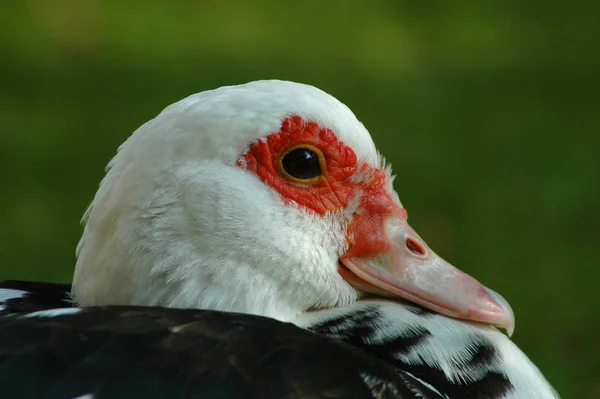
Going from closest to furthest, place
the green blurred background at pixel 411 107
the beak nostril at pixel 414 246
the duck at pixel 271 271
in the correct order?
the duck at pixel 271 271 → the beak nostril at pixel 414 246 → the green blurred background at pixel 411 107

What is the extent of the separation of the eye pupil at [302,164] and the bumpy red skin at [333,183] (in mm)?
21

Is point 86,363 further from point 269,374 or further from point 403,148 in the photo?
point 403,148

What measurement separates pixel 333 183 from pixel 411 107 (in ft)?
12.3

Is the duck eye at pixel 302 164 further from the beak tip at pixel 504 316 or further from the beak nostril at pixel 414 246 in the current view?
the beak tip at pixel 504 316

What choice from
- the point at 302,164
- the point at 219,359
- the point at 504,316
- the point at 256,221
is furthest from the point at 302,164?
the point at 219,359

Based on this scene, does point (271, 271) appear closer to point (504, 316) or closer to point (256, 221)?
point (256, 221)

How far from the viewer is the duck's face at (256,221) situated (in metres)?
2.56

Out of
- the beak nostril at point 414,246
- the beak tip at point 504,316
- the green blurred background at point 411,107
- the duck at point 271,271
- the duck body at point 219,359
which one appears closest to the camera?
the duck body at point 219,359

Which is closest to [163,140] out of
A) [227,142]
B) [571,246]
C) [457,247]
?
[227,142]

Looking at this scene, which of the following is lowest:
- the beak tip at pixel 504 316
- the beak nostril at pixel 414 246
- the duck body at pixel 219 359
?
the duck body at pixel 219 359

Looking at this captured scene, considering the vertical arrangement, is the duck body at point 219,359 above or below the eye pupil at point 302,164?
below

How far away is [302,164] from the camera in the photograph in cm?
280

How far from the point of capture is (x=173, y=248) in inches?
100

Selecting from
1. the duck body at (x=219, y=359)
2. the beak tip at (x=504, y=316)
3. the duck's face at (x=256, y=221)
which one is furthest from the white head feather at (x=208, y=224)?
the beak tip at (x=504, y=316)
